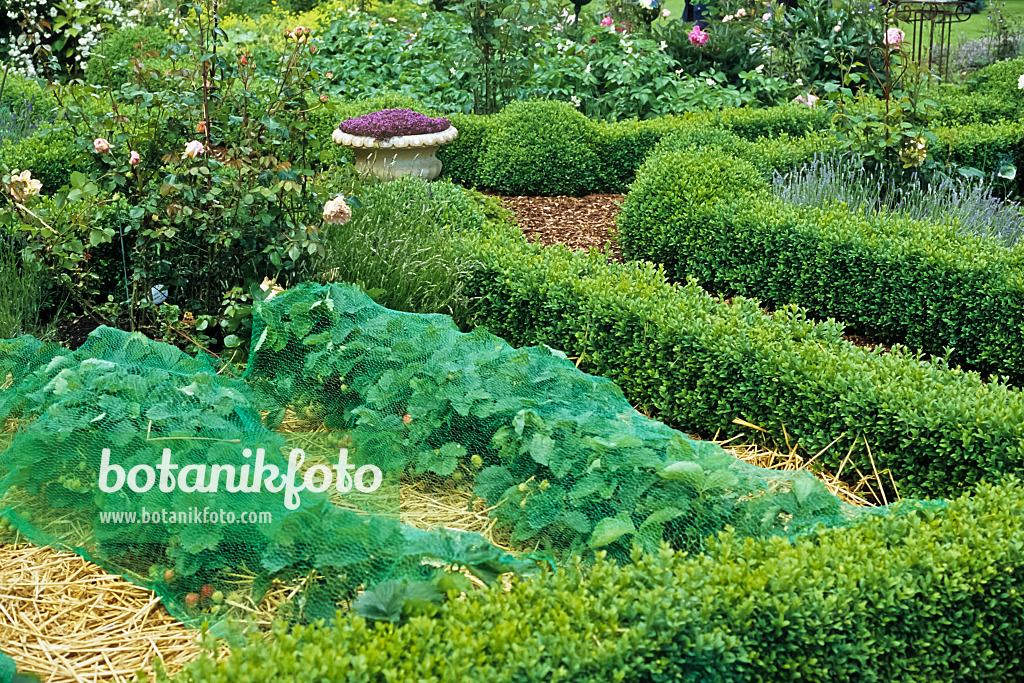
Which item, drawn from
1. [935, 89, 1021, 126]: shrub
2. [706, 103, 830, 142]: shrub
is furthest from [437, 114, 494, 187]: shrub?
[935, 89, 1021, 126]: shrub

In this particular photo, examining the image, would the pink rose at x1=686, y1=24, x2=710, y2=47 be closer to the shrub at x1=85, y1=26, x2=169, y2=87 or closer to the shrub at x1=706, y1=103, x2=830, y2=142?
the shrub at x1=706, y1=103, x2=830, y2=142

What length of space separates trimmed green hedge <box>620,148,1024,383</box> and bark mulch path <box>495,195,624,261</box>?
44cm

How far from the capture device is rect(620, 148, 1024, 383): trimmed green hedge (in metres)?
4.75

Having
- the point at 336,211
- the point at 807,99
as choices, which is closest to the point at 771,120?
the point at 807,99

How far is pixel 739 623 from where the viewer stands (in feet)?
7.16

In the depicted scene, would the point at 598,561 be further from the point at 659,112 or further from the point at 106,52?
the point at 106,52

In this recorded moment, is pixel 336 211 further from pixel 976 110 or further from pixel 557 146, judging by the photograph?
pixel 976 110

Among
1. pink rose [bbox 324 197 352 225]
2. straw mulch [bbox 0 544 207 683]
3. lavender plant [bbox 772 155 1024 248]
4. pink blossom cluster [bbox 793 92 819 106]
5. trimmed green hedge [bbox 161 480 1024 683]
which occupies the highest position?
pink blossom cluster [bbox 793 92 819 106]

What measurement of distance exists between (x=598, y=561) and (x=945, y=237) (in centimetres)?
373

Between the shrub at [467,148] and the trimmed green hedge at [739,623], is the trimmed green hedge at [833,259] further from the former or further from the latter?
the trimmed green hedge at [739,623]

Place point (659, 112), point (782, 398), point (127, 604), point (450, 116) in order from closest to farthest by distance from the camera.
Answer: point (127, 604), point (782, 398), point (450, 116), point (659, 112)

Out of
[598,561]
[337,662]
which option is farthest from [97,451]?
[598,561]

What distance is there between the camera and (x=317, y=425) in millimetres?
3521

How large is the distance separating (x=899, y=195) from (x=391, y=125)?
3.88m
